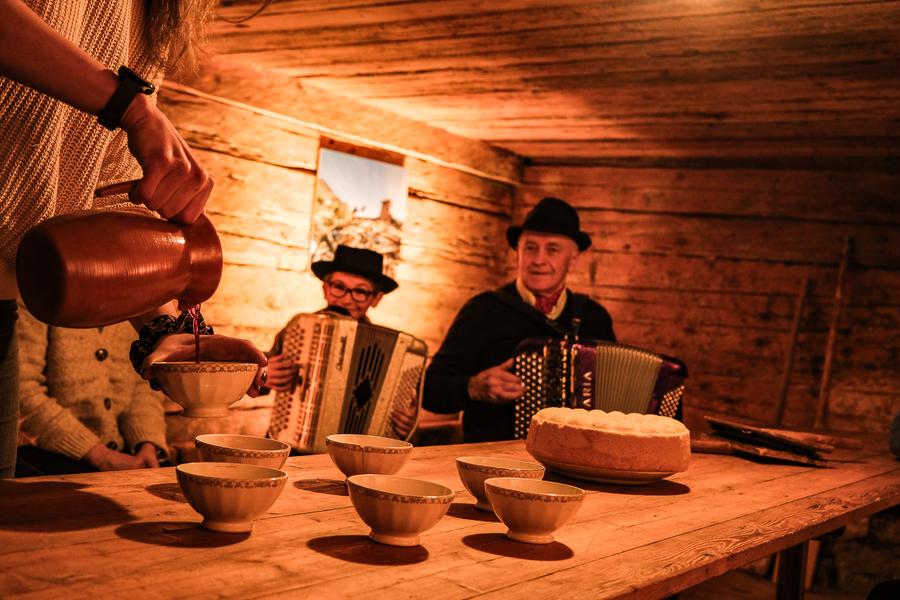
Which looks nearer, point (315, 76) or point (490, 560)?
point (490, 560)

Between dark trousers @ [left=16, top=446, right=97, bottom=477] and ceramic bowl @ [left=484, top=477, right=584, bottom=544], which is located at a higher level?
ceramic bowl @ [left=484, top=477, right=584, bottom=544]

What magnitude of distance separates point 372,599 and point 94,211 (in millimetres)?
601

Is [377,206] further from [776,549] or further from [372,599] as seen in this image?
[372,599]

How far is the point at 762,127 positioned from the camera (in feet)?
16.7

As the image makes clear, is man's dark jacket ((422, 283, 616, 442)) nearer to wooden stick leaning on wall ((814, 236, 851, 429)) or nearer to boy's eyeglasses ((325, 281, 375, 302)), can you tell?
boy's eyeglasses ((325, 281, 375, 302))

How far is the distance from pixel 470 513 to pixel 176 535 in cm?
52

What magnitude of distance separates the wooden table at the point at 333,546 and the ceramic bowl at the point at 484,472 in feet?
0.12

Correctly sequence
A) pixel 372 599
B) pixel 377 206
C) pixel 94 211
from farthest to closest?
1. pixel 377 206
2. pixel 94 211
3. pixel 372 599

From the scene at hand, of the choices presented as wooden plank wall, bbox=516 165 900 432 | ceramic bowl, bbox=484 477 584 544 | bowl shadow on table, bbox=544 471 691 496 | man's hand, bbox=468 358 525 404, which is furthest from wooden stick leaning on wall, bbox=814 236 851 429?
ceramic bowl, bbox=484 477 584 544

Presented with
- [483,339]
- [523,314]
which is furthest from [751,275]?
[483,339]

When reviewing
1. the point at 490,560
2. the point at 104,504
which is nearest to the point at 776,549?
the point at 490,560

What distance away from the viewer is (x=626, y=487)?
1.92m

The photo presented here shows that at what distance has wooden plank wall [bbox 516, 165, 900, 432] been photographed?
5.57m

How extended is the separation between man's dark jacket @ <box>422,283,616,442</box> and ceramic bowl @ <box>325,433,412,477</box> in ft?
8.41
